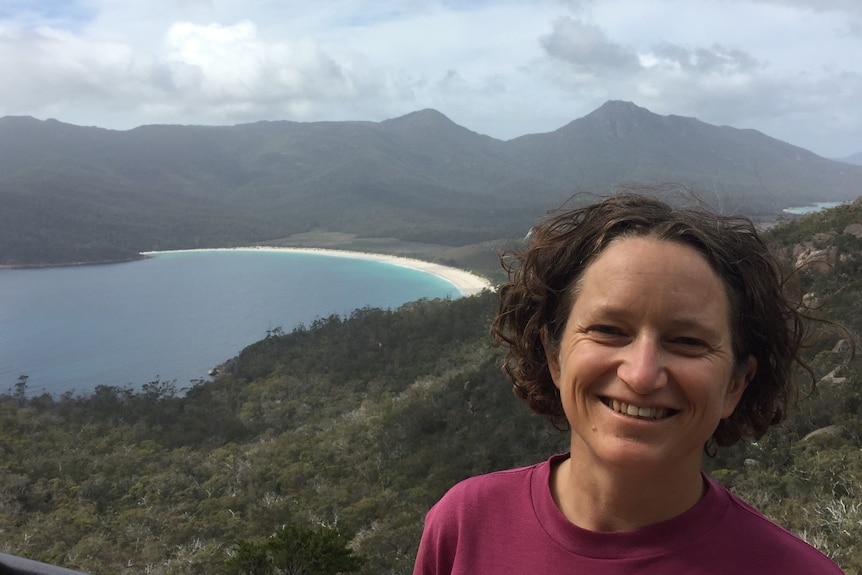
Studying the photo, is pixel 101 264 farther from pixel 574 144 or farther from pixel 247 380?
pixel 574 144

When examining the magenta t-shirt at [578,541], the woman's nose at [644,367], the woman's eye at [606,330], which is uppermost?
the woman's eye at [606,330]

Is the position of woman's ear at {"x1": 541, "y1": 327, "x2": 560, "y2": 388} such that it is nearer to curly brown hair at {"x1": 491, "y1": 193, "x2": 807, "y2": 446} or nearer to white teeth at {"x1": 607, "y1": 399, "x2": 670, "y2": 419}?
curly brown hair at {"x1": 491, "y1": 193, "x2": 807, "y2": 446}

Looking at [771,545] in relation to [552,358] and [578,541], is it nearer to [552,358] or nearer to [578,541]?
[578,541]

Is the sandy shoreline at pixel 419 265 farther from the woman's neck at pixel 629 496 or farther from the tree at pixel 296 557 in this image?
the woman's neck at pixel 629 496

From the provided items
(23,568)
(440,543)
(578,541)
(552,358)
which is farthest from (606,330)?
(23,568)

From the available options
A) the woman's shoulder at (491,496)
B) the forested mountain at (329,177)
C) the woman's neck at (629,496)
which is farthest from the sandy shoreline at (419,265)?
the woman's neck at (629,496)

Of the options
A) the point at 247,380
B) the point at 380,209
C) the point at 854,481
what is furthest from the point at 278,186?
the point at 854,481

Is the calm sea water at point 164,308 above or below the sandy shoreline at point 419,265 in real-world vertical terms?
below
